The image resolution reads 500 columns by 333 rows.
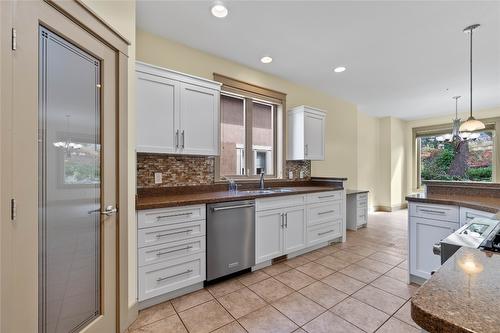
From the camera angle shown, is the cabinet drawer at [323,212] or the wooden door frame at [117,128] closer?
the wooden door frame at [117,128]

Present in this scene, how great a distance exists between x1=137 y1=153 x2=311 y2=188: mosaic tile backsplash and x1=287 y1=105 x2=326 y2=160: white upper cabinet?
59.8 inches

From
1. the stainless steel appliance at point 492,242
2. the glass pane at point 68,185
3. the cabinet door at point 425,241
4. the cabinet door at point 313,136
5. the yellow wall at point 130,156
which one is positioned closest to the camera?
the stainless steel appliance at point 492,242

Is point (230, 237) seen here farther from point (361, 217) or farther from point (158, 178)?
point (361, 217)

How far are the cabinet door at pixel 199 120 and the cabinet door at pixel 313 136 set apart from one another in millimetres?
1710

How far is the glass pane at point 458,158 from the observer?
5742 millimetres

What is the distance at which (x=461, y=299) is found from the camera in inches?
20.1

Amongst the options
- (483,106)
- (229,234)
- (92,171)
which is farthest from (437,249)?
(483,106)

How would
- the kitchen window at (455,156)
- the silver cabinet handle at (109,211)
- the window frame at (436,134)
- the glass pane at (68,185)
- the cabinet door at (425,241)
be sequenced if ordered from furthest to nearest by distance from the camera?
the kitchen window at (455,156) < the window frame at (436,134) < the cabinet door at (425,241) < the silver cabinet handle at (109,211) < the glass pane at (68,185)

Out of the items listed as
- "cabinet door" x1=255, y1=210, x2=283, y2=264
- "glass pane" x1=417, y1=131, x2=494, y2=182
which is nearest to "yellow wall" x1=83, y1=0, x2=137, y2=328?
"cabinet door" x1=255, y1=210, x2=283, y2=264

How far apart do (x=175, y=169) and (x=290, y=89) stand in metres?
2.52

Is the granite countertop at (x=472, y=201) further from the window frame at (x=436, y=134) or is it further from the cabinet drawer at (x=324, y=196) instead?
the window frame at (x=436, y=134)

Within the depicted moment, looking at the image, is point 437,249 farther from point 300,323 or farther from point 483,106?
point 483,106

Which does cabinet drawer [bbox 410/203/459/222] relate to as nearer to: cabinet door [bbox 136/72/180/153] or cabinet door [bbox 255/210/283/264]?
cabinet door [bbox 255/210/283/264]

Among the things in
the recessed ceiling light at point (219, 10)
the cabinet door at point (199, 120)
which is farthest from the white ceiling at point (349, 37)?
the cabinet door at point (199, 120)
